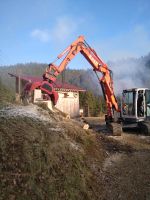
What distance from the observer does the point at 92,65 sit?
1591 cm

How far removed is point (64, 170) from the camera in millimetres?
5762

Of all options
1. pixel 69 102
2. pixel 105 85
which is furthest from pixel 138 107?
pixel 69 102

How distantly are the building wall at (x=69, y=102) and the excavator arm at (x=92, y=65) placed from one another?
11.6 meters

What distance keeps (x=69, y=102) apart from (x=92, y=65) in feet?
44.6

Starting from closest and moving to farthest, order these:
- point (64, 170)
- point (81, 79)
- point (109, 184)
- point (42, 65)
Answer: point (64, 170) < point (109, 184) < point (81, 79) < point (42, 65)

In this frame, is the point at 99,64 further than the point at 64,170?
Yes

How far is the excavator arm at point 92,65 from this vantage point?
14.1 metres

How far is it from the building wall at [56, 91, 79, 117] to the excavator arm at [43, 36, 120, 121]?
11.6m

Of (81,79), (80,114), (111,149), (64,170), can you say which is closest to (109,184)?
(64,170)

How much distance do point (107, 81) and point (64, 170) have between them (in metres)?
10.8

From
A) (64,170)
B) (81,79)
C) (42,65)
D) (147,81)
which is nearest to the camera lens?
(64,170)

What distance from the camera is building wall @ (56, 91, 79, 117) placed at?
28031mm

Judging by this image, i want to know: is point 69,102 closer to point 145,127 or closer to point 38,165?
point 145,127

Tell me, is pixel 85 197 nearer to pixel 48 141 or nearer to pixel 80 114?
pixel 48 141
